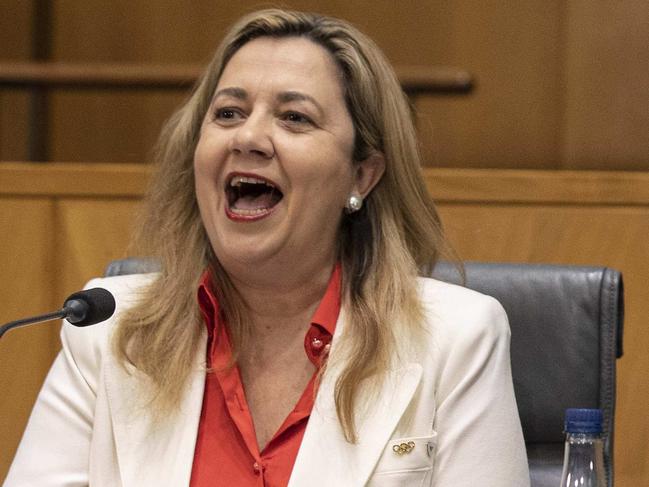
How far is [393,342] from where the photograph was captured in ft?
5.42

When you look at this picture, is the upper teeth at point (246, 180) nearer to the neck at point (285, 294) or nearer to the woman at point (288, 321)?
the woman at point (288, 321)

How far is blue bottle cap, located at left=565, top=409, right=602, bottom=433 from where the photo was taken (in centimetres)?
127

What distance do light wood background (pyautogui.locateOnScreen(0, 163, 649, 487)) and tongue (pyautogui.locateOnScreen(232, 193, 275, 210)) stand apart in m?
0.58

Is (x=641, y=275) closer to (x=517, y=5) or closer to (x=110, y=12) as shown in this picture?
(x=517, y=5)

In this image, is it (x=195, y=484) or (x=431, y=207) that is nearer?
(x=195, y=484)

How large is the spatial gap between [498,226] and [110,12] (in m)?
1.72

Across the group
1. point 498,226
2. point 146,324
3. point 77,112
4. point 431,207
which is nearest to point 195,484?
point 146,324

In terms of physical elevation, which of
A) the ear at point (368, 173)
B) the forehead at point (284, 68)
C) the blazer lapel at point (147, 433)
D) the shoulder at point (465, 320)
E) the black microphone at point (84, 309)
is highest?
the forehead at point (284, 68)

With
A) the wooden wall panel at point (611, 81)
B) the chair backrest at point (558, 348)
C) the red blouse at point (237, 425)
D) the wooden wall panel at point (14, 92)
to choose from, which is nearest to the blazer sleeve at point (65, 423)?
the red blouse at point (237, 425)

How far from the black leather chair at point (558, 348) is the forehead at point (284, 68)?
421 millimetres

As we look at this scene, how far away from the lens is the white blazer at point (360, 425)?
1.54 m

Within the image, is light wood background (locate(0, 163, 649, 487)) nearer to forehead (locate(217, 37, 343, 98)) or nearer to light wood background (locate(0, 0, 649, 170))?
light wood background (locate(0, 0, 649, 170))

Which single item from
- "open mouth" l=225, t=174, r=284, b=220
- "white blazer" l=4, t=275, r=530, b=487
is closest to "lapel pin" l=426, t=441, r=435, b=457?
"white blazer" l=4, t=275, r=530, b=487

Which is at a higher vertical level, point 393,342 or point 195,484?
point 393,342
